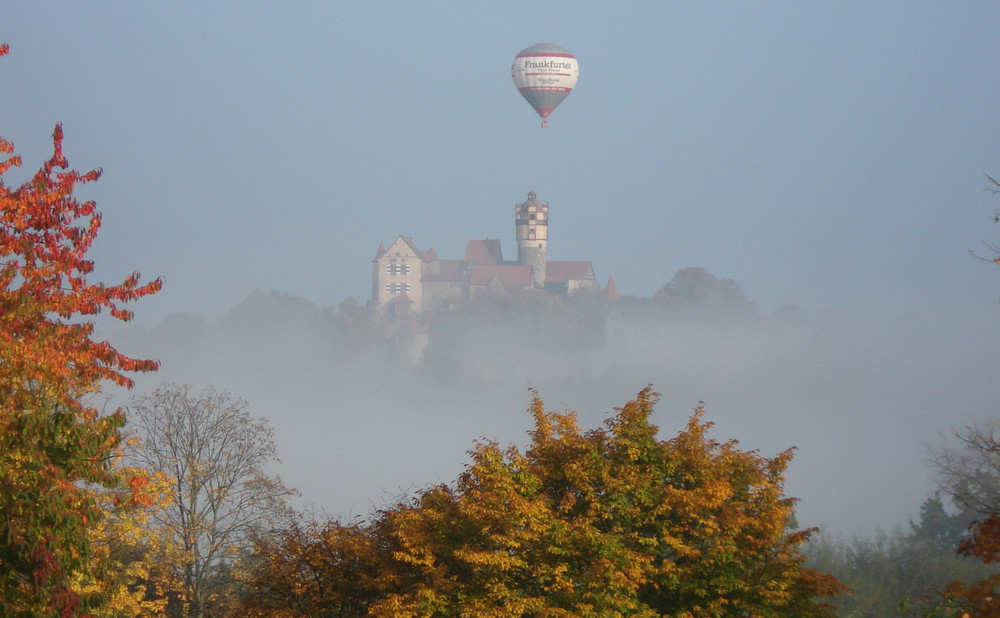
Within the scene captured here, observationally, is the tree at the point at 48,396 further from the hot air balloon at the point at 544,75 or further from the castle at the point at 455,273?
the castle at the point at 455,273

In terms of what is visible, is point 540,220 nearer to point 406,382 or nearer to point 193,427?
point 406,382

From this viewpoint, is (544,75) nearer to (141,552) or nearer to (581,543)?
(141,552)

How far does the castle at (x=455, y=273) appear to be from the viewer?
613ft

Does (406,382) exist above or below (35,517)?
above

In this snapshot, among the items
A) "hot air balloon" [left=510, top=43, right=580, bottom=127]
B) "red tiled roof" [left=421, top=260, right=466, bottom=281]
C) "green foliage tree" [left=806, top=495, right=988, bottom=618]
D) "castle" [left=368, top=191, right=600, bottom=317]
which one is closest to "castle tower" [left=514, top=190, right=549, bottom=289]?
"castle" [left=368, top=191, right=600, bottom=317]

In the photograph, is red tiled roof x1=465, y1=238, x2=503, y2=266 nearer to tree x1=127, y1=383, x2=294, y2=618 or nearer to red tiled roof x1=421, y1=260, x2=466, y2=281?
red tiled roof x1=421, y1=260, x2=466, y2=281

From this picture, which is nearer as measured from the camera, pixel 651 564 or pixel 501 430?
pixel 651 564

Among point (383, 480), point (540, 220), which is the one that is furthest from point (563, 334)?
point (383, 480)

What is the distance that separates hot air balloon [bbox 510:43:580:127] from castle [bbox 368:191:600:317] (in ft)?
116

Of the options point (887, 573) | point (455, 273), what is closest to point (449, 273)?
point (455, 273)

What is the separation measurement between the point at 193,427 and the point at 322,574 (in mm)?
15297

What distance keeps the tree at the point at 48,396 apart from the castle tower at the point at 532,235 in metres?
172

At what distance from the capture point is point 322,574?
2131 centimetres

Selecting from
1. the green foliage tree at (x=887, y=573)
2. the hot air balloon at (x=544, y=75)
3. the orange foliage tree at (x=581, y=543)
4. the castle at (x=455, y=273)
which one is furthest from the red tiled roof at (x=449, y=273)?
the orange foliage tree at (x=581, y=543)
